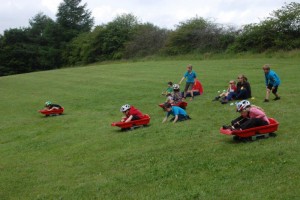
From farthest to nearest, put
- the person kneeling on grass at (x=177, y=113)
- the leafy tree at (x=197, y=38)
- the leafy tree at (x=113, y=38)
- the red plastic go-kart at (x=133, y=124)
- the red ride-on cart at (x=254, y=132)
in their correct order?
the leafy tree at (x=113, y=38) → the leafy tree at (x=197, y=38) → the person kneeling on grass at (x=177, y=113) → the red plastic go-kart at (x=133, y=124) → the red ride-on cart at (x=254, y=132)

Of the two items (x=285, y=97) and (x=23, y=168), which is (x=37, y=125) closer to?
(x=23, y=168)

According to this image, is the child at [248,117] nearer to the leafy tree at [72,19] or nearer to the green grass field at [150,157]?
the green grass field at [150,157]

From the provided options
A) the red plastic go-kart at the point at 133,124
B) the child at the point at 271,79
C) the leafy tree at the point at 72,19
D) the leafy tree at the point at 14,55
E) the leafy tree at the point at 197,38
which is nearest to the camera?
the red plastic go-kart at the point at 133,124

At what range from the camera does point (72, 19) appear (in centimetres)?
9006

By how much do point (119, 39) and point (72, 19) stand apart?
25.3 metres

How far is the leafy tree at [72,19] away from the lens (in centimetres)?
8794

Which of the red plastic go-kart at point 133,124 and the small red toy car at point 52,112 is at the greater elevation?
the red plastic go-kart at point 133,124

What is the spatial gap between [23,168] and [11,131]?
22.8ft

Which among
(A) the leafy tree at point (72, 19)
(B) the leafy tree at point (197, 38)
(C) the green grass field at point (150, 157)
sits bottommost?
(C) the green grass field at point (150, 157)

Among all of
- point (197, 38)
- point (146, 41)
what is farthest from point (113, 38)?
point (197, 38)

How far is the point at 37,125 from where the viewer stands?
62.3ft

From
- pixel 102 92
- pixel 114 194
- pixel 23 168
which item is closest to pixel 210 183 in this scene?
pixel 114 194

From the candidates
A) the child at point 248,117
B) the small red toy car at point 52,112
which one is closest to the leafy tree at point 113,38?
the small red toy car at point 52,112

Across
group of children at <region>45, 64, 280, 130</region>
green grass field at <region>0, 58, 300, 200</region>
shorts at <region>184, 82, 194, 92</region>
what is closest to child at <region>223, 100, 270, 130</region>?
group of children at <region>45, 64, 280, 130</region>
